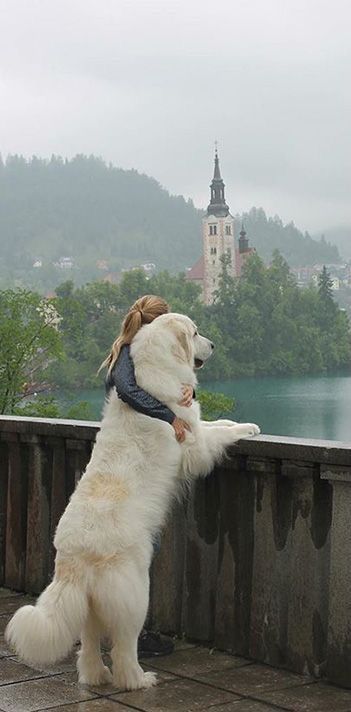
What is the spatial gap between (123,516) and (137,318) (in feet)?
3.18

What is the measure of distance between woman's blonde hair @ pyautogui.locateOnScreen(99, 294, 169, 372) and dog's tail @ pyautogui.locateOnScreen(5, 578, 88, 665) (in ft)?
3.68

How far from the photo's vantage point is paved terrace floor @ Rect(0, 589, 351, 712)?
4551 mm

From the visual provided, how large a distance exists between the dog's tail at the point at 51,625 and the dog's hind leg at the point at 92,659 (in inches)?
7.7

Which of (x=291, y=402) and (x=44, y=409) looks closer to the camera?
(x=44, y=409)

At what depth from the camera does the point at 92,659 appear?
4875 millimetres

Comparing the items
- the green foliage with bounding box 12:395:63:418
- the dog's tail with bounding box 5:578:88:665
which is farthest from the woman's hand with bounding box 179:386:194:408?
the green foliage with bounding box 12:395:63:418

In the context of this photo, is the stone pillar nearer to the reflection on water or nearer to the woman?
the woman

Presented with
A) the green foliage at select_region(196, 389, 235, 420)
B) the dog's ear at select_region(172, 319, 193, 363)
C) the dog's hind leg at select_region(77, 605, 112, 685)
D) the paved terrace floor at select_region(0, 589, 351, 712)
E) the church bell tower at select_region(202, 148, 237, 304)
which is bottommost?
the green foliage at select_region(196, 389, 235, 420)

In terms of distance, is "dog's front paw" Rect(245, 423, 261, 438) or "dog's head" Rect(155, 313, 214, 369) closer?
"dog's head" Rect(155, 313, 214, 369)

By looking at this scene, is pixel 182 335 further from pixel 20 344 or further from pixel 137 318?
pixel 20 344

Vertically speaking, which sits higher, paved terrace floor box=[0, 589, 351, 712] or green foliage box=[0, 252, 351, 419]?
green foliage box=[0, 252, 351, 419]

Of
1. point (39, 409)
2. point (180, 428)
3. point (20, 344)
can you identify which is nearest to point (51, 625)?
point (180, 428)

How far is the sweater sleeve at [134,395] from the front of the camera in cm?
499

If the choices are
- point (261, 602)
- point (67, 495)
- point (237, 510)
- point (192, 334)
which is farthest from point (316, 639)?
point (67, 495)
